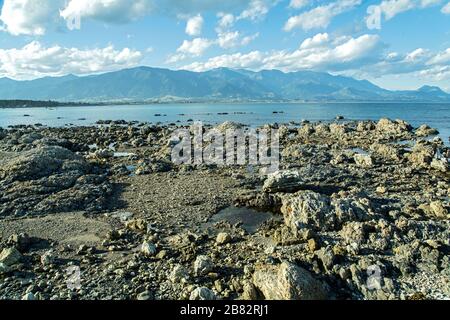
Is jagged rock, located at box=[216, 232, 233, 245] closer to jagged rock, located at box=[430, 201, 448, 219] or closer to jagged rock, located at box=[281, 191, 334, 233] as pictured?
jagged rock, located at box=[281, 191, 334, 233]

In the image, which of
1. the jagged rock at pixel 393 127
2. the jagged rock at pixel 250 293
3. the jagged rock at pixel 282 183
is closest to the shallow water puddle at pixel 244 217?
the jagged rock at pixel 282 183

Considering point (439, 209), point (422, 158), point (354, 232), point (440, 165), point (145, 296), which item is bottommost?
point (145, 296)

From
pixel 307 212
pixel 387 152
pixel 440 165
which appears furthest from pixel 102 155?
pixel 440 165

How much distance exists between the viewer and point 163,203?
26.0 meters

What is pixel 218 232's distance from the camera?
20750 mm

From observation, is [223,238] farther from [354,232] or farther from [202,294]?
[354,232]

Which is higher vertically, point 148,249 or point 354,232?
point 354,232

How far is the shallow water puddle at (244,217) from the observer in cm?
2183

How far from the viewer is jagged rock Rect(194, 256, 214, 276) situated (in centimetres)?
1559

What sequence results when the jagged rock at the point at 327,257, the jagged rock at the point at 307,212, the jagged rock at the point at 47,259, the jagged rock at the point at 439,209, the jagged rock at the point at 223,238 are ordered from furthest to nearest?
the jagged rock at the point at 439,209
the jagged rock at the point at 307,212
the jagged rock at the point at 223,238
the jagged rock at the point at 47,259
the jagged rock at the point at 327,257

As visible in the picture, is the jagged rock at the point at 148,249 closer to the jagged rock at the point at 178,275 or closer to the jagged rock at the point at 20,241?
the jagged rock at the point at 178,275

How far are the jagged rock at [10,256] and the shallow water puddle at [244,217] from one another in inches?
395

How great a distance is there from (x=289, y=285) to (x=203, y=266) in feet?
13.0
